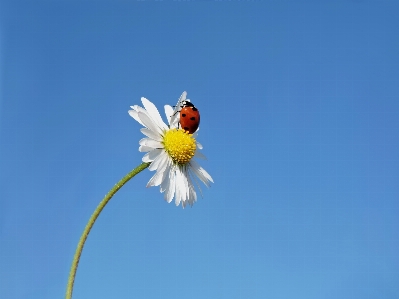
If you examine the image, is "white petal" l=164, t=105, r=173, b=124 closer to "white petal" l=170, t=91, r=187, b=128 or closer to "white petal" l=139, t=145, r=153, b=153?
"white petal" l=170, t=91, r=187, b=128

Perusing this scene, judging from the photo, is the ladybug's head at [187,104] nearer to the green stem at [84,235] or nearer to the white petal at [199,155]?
the white petal at [199,155]

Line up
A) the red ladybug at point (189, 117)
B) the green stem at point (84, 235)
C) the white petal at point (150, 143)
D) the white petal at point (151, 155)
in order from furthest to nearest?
the red ladybug at point (189, 117) → the white petal at point (150, 143) → the white petal at point (151, 155) → the green stem at point (84, 235)

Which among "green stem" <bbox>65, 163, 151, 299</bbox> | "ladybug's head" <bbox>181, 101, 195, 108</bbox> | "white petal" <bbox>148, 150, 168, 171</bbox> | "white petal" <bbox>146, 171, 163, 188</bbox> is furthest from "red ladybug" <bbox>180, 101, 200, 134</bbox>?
"green stem" <bbox>65, 163, 151, 299</bbox>

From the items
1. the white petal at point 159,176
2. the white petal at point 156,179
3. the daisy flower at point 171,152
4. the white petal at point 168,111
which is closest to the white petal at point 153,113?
the daisy flower at point 171,152

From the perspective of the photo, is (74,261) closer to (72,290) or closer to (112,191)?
(72,290)

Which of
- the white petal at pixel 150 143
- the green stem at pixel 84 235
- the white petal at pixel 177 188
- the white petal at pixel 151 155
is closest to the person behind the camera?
the green stem at pixel 84 235

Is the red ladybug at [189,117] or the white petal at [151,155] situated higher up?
the red ladybug at [189,117]

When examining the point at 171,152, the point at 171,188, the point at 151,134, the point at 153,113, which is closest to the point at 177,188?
the point at 171,188
